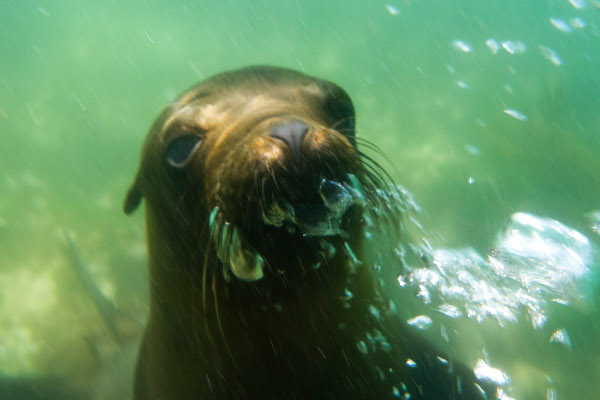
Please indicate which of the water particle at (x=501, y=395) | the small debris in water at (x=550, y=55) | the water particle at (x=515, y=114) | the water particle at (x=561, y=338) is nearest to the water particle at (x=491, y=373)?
the water particle at (x=501, y=395)

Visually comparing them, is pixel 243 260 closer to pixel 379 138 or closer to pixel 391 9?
pixel 379 138

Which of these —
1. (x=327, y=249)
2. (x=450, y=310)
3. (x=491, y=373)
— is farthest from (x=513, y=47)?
(x=327, y=249)

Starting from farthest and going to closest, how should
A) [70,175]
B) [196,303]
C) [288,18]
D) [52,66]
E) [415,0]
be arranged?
[288,18], [415,0], [52,66], [70,175], [196,303]

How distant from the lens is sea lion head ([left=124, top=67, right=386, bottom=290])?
53.7 inches

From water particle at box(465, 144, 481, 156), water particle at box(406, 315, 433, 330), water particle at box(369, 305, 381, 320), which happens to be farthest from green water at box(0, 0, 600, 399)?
water particle at box(369, 305, 381, 320)

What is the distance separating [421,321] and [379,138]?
8.16ft

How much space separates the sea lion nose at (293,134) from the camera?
1340mm

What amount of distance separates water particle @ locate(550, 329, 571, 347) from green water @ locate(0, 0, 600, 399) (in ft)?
0.24

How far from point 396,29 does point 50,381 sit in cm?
1309

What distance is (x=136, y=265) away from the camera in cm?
526

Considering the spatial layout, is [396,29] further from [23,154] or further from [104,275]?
[104,275]

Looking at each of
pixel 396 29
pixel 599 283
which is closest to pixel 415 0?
pixel 396 29

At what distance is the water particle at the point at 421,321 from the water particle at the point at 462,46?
862 centimetres

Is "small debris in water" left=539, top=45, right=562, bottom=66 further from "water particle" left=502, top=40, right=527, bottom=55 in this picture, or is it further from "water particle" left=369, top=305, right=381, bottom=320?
"water particle" left=369, top=305, right=381, bottom=320
